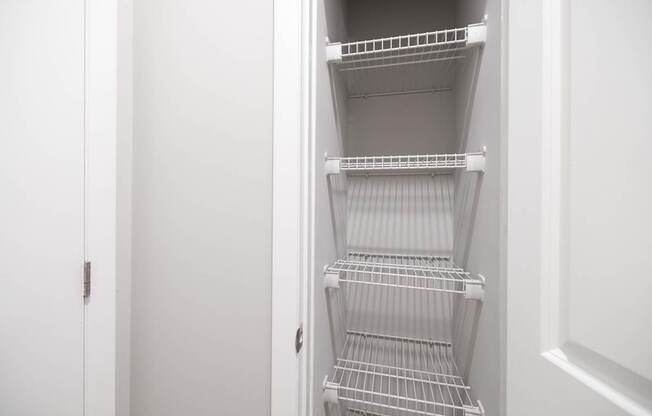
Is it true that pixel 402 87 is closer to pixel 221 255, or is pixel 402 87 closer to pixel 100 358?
pixel 221 255

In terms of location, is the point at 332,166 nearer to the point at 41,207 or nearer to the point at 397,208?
the point at 397,208

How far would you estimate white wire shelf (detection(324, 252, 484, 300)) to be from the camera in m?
0.77

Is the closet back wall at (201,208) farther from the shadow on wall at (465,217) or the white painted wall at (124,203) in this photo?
the shadow on wall at (465,217)

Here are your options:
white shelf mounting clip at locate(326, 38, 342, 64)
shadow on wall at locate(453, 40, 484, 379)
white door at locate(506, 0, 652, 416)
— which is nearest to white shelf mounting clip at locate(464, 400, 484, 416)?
shadow on wall at locate(453, 40, 484, 379)

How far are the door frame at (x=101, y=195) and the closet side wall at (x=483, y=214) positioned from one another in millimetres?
1063

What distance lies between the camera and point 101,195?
70 centimetres

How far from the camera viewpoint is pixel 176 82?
70cm

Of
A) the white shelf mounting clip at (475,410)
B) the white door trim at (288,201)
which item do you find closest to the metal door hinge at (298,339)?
the white door trim at (288,201)

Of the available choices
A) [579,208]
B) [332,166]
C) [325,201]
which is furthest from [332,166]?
[579,208]

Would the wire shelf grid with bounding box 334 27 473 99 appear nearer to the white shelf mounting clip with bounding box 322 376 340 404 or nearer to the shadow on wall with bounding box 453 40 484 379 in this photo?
the shadow on wall with bounding box 453 40 484 379

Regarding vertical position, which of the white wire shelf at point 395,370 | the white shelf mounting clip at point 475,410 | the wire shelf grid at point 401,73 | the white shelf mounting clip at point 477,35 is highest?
the wire shelf grid at point 401,73

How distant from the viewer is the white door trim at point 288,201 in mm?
606

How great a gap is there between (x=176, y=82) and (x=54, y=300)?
79cm

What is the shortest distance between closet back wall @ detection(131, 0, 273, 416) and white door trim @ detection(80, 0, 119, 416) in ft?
0.19
